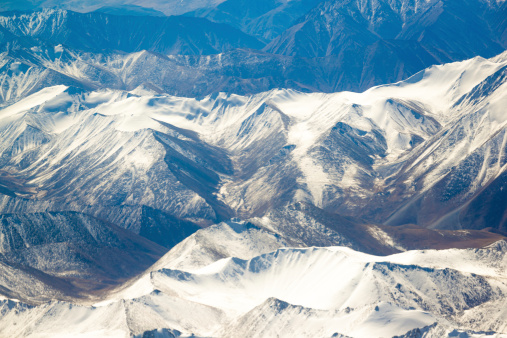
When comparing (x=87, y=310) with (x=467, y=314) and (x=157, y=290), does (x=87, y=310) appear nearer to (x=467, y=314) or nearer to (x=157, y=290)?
(x=157, y=290)

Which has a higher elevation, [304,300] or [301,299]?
[304,300]

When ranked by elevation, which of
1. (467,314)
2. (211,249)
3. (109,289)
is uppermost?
(467,314)

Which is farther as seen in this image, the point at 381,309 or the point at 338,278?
the point at 338,278

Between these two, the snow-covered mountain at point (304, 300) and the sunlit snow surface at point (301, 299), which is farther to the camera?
the sunlit snow surface at point (301, 299)

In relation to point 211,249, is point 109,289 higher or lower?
lower

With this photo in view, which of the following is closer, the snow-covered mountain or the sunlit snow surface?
the snow-covered mountain

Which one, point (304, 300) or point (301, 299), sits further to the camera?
point (301, 299)

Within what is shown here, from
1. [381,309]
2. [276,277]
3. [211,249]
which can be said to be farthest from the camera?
[211,249]

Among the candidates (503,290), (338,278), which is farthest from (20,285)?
(503,290)

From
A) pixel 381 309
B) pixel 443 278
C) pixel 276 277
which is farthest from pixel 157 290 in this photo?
pixel 443 278

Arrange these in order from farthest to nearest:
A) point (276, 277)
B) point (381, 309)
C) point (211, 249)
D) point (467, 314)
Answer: point (211, 249), point (276, 277), point (467, 314), point (381, 309)
